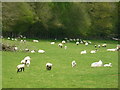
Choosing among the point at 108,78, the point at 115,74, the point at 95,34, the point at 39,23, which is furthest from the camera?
the point at 95,34

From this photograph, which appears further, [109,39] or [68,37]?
[109,39]

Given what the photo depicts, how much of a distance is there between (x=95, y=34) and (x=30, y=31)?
38.1 ft

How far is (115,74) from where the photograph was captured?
14.0 meters

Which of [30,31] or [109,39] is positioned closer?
[30,31]

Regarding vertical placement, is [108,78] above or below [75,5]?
below

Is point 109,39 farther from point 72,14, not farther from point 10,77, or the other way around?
point 10,77

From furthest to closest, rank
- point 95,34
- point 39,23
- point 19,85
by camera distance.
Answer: point 95,34 → point 39,23 → point 19,85

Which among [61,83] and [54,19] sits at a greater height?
[54,19]

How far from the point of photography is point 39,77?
13047mm

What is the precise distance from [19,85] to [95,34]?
45536 mm

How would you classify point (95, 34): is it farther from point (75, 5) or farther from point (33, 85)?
point (33, 85)

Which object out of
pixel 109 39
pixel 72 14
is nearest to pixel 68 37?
pixel 72 14

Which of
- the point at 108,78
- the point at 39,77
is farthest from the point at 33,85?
the point at 108,78

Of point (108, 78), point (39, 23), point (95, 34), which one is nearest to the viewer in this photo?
point (108, 78)
